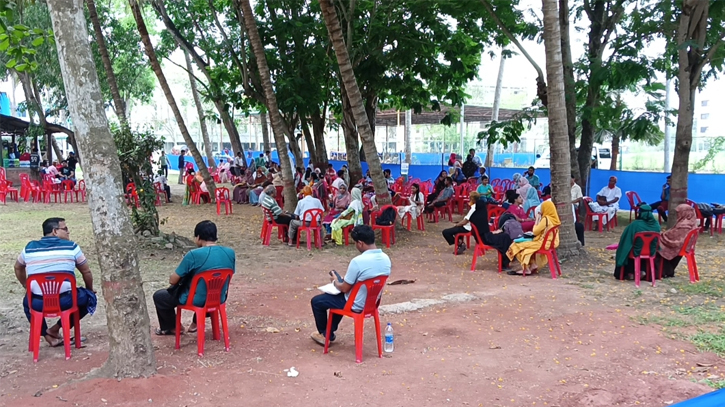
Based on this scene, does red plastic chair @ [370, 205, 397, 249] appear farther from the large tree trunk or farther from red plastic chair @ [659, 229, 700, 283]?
the large tree trunk

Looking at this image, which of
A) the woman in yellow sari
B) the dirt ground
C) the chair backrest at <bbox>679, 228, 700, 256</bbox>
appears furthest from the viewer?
the woman in yellow sari

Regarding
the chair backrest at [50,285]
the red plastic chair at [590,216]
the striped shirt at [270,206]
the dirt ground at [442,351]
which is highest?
the striped shirt at [270,206]

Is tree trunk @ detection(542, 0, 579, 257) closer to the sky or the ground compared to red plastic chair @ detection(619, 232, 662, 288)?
closer to the sky

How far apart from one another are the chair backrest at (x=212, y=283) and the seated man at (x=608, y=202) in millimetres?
10324

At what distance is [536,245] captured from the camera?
27.8 ft

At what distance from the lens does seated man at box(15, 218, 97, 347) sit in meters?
4.93

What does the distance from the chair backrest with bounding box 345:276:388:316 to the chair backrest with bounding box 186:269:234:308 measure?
3.55 ft

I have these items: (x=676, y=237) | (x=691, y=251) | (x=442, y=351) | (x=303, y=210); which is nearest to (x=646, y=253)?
(x=676, y=237)

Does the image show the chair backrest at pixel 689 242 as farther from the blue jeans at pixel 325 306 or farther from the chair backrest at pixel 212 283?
the chair backrest at pixel 212 283

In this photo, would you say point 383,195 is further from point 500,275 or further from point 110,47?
point 110,47

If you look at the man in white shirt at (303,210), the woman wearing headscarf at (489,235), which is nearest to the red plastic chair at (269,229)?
the man in white shirt at (303,210)

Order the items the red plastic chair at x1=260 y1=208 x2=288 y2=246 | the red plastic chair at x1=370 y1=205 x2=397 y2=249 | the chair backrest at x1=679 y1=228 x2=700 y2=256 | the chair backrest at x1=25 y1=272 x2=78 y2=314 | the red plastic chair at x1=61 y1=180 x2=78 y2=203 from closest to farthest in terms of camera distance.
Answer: the chair backrest at x1=25 y1=272 x2=78 y2=314 < the chair backrest at x1=679 y1=228 x2=700 y2=256 < the red plastic chair at x1=260 y1=208 x2=288 y2=246 < the red plastic chair at x1=370 y1=205 x2=397 y2=249 < the red plastic chair at x1=61 y1=180 x2=78 y2=203

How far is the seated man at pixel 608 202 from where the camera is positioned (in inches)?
519

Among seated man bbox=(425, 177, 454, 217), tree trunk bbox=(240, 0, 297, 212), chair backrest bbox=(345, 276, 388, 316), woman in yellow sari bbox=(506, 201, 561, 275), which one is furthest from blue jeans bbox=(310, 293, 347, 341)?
seated man bbox=(425, 177, 454, 217)
